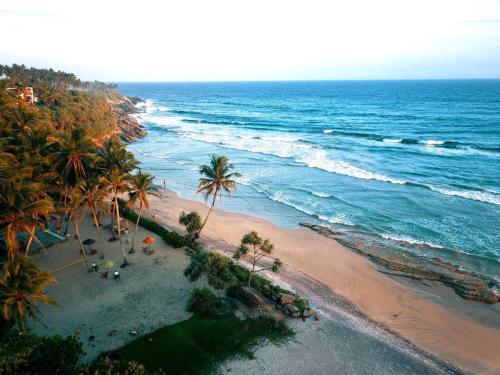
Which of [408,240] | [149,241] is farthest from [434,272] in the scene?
[149,241]

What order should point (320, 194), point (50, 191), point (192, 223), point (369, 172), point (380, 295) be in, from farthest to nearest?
point (369, 172) < point (320, 194) < point (192, 223) < point (50, 191) < point (380, 295)

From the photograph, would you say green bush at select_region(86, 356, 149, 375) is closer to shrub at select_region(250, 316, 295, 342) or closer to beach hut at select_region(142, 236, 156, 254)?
shrub at select_region(250, 316, 295, 342)

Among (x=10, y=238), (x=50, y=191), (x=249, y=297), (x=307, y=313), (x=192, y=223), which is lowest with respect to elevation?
(x=307, y=313)

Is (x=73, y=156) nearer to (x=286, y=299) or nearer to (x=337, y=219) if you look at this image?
(x=286, y=299)

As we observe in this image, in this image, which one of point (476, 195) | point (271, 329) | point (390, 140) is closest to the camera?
point (271, 329)

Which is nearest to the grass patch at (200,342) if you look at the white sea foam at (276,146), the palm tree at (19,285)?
the palm tree at (19,285)

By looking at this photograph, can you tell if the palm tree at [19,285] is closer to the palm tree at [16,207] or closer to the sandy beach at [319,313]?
the palm tree at [16,207]
